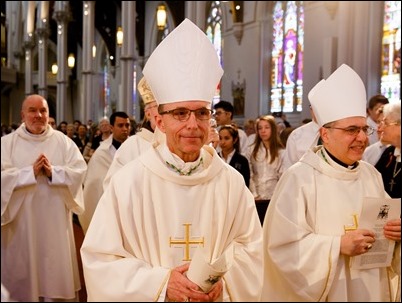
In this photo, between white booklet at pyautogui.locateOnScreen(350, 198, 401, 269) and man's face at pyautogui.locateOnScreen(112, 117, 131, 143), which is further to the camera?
man's face at pyautogui.locateOnScreen(112, 117, 131, 143)

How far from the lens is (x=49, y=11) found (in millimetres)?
31781

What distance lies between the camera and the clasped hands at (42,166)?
17.3 ft

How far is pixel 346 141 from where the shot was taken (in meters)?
3.09

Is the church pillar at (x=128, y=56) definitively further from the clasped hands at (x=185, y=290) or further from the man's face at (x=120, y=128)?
the clasped hands at (x=185, y=290)

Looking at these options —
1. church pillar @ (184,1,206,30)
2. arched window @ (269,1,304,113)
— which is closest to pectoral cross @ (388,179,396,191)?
church pillar @ (184,1,206,30)

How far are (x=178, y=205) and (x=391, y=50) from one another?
13282 mm

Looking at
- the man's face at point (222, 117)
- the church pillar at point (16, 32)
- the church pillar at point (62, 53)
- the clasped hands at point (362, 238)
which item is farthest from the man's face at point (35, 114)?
the church pillar at point (16, 32)

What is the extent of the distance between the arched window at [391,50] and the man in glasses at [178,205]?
12641 millimetres

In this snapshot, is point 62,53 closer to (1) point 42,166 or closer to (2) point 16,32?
(2) point 16,32

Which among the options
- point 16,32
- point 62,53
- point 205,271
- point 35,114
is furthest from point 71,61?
point 205,271

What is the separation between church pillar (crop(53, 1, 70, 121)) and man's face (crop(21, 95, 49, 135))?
73.2ft

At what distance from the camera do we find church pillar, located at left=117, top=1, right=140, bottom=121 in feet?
65.9

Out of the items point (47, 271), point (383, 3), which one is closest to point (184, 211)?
point (47, 271)

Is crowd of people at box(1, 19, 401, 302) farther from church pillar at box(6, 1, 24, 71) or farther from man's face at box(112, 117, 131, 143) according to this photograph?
church pillar at box(6, 1, 24, 71)
